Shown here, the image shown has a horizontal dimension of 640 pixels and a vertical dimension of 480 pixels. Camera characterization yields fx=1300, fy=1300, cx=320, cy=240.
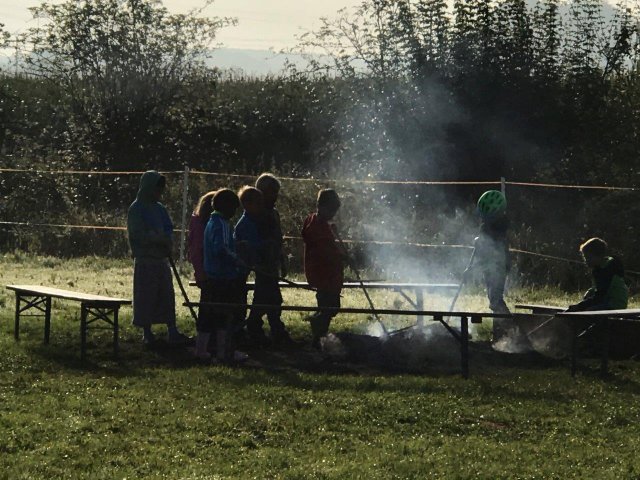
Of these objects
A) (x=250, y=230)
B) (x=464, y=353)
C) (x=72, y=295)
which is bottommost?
(x=464, y=353)

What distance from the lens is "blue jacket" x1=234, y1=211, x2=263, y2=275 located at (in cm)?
1231

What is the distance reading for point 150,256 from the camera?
12.4m

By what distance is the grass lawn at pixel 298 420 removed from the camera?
25.2 feet

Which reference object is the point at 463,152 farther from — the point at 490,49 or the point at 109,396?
the point at 109,396

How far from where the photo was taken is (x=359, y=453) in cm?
800

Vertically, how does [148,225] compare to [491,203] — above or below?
below

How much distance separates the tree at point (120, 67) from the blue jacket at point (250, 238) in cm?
1536

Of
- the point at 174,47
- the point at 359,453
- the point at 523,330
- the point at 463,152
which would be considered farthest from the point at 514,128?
the point at 359,453

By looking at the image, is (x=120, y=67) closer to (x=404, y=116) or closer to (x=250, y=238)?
(x=404, y=116)

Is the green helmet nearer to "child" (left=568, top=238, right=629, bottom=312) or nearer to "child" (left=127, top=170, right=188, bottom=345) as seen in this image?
"child" (left=568, top=238, right=629, bottom=312)

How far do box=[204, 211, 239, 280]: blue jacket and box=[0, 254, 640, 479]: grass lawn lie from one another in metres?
0.87

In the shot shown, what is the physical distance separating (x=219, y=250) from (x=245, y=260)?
79 cm

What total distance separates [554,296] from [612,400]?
7735mm

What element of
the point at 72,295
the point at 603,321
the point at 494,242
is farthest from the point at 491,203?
the point at 72,295
